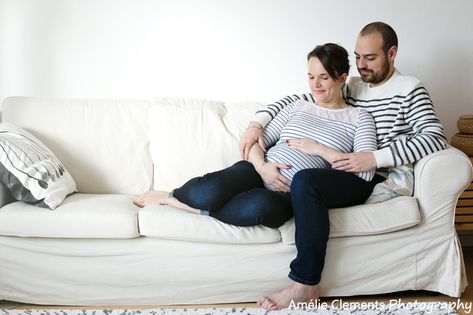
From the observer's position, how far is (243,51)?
300cm

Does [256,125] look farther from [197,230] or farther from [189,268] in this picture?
[189,268]

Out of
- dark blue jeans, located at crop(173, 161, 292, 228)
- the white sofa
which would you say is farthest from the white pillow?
dark blue jeans, located at crop(173, 161, 292, 228)

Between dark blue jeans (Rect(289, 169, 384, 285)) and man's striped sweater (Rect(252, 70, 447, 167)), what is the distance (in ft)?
0.83

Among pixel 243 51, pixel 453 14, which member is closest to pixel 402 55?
pixel 453 14

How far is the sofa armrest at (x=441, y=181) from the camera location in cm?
219

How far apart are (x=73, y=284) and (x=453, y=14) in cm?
243

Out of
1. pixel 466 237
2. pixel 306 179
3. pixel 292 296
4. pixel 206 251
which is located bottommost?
pixel 466 237

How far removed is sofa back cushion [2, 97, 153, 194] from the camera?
262 cm

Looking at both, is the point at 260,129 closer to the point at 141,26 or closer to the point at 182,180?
the point at 182,180

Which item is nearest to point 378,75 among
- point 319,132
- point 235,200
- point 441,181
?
point 319,132

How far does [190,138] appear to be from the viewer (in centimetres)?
265

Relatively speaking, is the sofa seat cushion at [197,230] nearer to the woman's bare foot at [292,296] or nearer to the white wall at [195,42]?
the woman's bare foot at [292,296]

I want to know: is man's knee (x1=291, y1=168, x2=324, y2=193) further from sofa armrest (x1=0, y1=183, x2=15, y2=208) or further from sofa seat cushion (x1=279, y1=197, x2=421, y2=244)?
sofa armrest (x1=0, y1=183, x2=15, y2=208)

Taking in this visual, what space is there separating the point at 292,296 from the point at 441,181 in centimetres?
76
